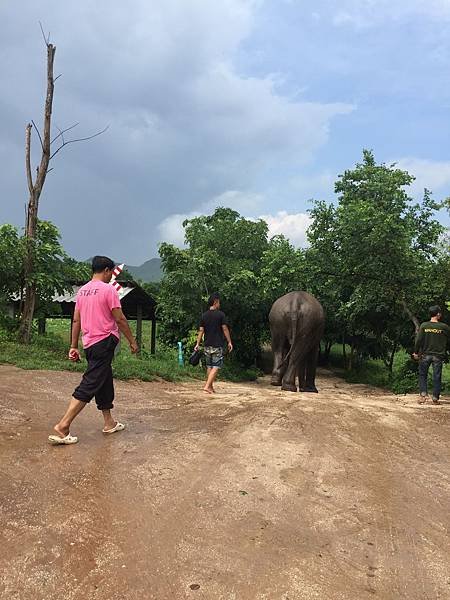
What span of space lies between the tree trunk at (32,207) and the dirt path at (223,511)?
6.37 metres

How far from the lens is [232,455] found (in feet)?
14.8

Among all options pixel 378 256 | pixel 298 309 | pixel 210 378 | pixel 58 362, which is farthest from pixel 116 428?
pixel 378 256

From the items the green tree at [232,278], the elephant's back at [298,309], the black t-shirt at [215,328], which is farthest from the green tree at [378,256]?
the black t-shirt at [215,328]

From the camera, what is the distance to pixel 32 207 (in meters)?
12.3

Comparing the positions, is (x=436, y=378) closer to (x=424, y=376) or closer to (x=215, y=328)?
(x=424, y=376)

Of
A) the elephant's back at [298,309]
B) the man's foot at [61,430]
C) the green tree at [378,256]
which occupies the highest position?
the green tree at [378,256]

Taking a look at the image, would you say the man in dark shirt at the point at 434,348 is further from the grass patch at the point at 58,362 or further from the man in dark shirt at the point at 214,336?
the grass patch at the point at 58,362

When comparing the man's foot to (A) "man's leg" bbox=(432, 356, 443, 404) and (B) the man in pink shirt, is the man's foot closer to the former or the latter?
(B) the man in pink shirt

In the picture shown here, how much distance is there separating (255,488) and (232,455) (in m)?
0.79

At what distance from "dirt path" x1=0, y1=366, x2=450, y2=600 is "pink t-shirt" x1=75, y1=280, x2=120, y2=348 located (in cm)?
99

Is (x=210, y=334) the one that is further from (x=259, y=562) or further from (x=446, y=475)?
(x=259, y=562)

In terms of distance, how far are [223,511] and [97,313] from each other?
7.43 ft

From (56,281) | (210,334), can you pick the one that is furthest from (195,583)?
(56,281)

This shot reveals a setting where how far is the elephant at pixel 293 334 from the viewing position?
10.5m
